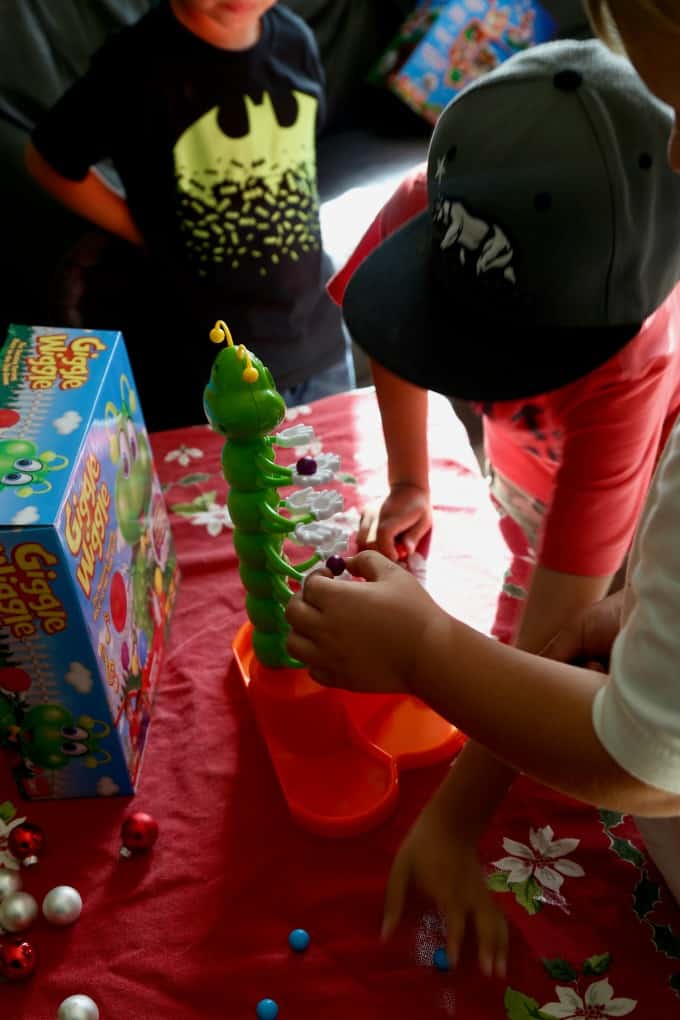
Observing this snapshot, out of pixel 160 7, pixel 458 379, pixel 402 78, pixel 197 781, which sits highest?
pixel 160 7

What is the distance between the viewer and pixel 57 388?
65 centimetres

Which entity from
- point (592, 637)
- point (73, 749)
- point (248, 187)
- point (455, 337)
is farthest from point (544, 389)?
point (248, 187)

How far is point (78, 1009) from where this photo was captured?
55 cm

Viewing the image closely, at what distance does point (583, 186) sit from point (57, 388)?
14.6 inches

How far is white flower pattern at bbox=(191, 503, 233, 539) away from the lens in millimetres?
908

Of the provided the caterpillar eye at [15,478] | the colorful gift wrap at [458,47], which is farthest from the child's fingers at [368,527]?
the colorful gift wrap at [458,47]

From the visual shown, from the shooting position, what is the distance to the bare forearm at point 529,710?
43 centimetres

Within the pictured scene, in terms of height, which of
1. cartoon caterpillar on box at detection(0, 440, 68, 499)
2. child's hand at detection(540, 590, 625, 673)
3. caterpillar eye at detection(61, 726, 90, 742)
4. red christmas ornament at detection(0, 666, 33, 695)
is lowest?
caterpillar eye at detection(61, 726, 90, 742)

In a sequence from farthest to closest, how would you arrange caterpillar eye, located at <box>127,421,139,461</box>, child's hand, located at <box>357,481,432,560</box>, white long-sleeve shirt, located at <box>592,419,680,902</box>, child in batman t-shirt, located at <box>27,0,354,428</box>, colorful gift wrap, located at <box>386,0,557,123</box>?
colorful gift wrap, located at <box>386,0,557,123</box> → child in batman t-shirt, located at <box>27,0,354,428</box> → child's hand, located at <box>357,481,432,560</box> → caterpillar eye, located at <box>127,421,139,461</box> → white long-sleeve shirt, located at <box>592,419,680,902</box>

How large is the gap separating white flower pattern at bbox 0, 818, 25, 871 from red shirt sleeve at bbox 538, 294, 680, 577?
17.0 inches

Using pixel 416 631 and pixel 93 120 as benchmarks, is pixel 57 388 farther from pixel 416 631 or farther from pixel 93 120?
pixel 93 120

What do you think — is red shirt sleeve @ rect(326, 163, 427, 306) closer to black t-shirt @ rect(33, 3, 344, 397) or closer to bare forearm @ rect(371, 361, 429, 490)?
bare forearm @ rect(371, 361, 429, 490)

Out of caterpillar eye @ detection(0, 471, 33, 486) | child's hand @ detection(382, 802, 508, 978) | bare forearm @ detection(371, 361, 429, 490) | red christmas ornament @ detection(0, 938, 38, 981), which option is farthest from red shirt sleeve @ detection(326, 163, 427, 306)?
red christmas ornament @ detection(0, 938, 38, 981)

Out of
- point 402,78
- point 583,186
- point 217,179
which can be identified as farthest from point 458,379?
point 402,78
